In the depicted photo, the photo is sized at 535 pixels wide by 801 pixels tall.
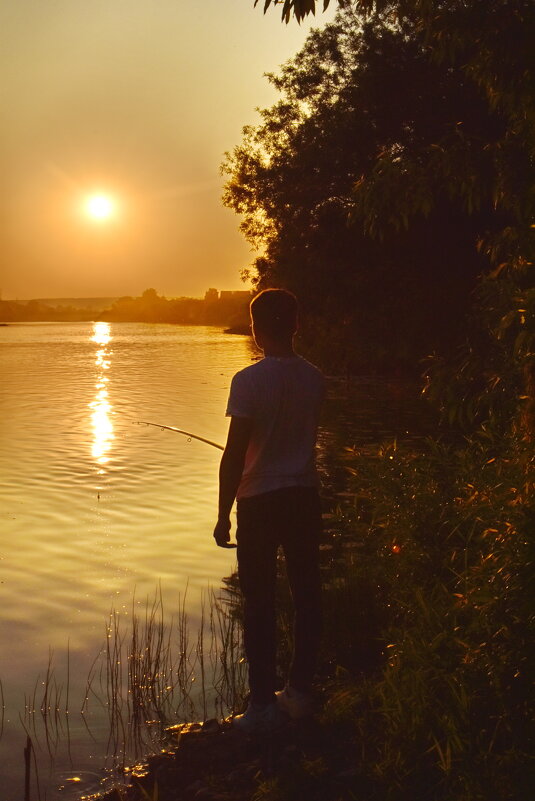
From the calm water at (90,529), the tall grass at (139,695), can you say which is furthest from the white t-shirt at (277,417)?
the calm water at (90,529)

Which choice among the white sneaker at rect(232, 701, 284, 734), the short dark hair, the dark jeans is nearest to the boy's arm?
the dark jeans

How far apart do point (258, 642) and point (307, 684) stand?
1.34 ft

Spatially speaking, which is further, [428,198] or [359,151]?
[359,151]

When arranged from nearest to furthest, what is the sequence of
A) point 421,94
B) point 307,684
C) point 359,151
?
point 307,684, point 421,94, point 359,151

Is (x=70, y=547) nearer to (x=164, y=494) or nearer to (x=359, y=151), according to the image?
(x=164, y=494)

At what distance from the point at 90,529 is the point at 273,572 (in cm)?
723

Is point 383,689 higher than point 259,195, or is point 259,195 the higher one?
point 259,195

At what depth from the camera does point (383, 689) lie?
5.07 metres

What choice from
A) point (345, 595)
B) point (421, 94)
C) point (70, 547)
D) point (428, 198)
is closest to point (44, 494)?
point (70, 547)

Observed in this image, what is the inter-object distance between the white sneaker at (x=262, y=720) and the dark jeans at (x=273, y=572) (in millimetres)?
46

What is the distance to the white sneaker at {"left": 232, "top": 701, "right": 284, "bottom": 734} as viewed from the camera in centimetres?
495

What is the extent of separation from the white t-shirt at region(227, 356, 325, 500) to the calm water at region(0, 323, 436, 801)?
6.51 feet

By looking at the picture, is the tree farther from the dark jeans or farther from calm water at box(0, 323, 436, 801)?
the dark jeans

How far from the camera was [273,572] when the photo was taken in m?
4.87
